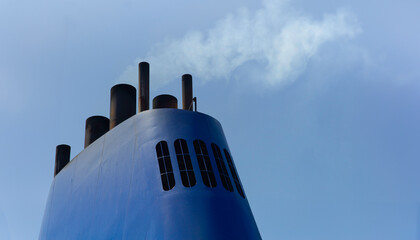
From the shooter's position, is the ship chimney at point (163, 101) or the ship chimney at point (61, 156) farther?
the ship chimney at point (61, 156)

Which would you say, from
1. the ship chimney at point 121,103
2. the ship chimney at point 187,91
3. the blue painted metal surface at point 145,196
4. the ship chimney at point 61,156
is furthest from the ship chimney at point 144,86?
the ship chimney at point 61,156

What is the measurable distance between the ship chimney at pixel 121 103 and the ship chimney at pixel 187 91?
182 cm

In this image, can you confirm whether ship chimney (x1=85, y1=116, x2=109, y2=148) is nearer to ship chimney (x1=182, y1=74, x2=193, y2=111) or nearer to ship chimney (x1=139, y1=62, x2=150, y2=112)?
ship chimney (x1=139, y1=62, x2=150, y2=112)

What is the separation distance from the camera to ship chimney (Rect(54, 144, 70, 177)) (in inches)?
807

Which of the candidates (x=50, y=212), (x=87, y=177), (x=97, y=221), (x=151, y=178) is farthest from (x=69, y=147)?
(x=151, y=178)

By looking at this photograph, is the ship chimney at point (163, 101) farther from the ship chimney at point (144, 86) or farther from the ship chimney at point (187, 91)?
the ship chimney at point (187, 91)

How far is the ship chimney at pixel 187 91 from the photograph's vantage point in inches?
688

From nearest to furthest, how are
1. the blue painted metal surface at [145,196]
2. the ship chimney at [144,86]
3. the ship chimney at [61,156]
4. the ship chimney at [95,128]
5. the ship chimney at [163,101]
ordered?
the blue painted metal surface at [145,196]
the ship chimney at [163,101]
the ship chimney at [144,86]
the ship chimney at [95,128]
the ship chimney at [61,156]

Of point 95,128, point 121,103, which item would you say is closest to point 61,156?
point 95,128

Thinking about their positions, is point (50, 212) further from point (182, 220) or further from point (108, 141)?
point (182, 220)

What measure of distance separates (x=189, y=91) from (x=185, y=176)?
519 cm

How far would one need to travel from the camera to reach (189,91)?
58.0 ft

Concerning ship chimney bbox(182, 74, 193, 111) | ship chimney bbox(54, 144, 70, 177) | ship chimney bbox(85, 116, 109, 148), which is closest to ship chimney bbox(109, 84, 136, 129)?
ship chimney bbox(85, 116, 109, 148)

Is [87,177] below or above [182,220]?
above
